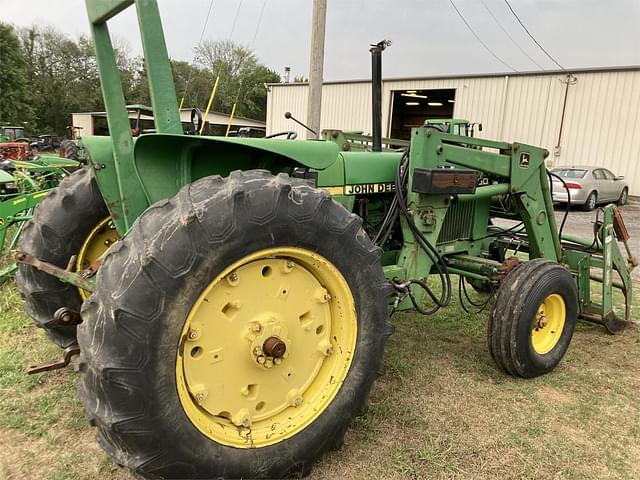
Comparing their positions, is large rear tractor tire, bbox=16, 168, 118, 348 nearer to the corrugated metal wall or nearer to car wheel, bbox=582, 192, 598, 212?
car wheel, bbox=582, 192, 598, 212

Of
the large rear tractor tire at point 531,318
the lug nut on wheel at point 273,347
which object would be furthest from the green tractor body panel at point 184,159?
the large rear tractor tire at point 531,318

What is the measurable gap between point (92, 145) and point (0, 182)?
471 cm

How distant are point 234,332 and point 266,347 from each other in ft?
0.49

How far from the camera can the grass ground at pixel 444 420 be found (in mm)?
2455

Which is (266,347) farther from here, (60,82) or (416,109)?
(60,82)

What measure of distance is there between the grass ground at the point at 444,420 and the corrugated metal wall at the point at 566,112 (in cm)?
1658

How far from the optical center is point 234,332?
7.00ft

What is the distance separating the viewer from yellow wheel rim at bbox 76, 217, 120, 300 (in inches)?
124

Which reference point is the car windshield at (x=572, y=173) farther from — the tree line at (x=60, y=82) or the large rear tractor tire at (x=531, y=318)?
the tree line at (x=60, y=82)

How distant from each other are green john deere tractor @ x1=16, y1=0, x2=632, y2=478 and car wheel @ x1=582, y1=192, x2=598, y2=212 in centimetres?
1387

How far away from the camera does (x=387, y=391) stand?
10.5ft

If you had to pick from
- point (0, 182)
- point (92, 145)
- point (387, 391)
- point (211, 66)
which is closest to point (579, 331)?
point (387, 391)

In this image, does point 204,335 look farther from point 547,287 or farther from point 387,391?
point 547,287

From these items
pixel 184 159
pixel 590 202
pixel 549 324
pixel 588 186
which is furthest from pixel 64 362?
pixel 590 202
